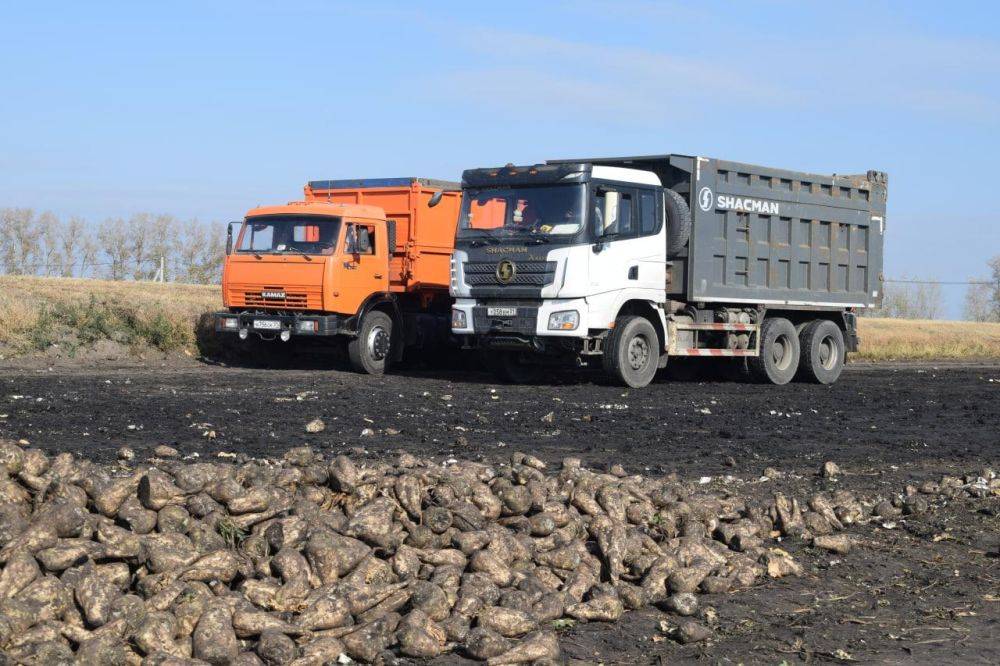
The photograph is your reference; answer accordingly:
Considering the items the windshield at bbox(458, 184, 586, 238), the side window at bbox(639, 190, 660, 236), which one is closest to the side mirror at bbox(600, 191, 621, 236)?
the windshield at bbox(458, 184, 586, 238)

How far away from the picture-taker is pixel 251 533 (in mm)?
6312

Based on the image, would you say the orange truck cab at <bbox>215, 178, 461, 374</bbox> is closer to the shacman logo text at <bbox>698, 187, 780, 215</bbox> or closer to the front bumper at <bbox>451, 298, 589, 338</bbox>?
the front bumper at <bbox>451, 298, 589, 338</bbox>

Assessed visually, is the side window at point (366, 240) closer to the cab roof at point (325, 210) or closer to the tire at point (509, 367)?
the cab roof at point (325, 210)

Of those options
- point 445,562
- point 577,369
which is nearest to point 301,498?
point 445,562

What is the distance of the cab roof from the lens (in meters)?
18.7

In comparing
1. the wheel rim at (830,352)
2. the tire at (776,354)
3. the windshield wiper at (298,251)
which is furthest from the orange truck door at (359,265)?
the wheel rim at (830,352)

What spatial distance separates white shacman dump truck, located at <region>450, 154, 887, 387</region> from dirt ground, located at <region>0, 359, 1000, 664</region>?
72 centimetres

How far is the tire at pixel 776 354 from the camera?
19.4m

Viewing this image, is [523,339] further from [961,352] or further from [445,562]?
[961,352]

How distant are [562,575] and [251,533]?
168cm

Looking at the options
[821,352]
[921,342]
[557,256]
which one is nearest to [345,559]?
[557,256]

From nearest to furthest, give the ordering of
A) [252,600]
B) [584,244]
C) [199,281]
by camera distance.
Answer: [252,600]
[584,244]
[199,281]

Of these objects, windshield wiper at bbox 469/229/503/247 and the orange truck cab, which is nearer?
windshield wiper at bbox 469/229/503/247

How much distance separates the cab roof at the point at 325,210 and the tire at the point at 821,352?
7.50 meters
